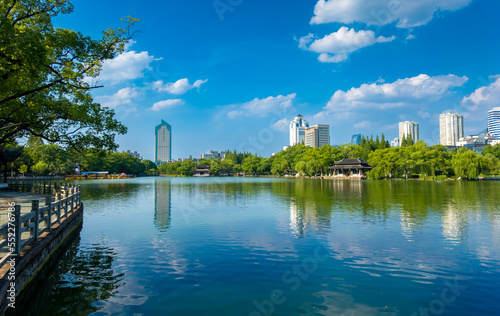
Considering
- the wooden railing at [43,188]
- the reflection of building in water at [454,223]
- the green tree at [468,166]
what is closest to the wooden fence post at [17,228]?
the wooden railing at [43,188]

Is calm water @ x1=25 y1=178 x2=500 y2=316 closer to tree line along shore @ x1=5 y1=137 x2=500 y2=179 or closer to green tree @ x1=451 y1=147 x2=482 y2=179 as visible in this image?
tree line along shore @ x1=5 y1=137 x2=500 y2=179

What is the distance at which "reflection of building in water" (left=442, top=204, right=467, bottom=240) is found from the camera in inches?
485

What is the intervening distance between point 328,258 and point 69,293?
7238 millimetres

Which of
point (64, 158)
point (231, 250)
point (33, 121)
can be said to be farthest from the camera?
point (64, 158)

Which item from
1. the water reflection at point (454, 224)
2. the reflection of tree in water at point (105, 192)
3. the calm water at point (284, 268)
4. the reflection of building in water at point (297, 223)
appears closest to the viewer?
the calm water at point (284, 268)

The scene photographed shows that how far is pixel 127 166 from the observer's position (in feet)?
408

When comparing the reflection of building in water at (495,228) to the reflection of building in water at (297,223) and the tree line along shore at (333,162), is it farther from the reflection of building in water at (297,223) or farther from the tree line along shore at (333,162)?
the tree line along shore at (333,162)

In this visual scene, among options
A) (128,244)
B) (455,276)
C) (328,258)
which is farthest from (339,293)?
(128,244)

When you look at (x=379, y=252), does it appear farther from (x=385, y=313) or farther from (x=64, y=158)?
(x=64, y=158)

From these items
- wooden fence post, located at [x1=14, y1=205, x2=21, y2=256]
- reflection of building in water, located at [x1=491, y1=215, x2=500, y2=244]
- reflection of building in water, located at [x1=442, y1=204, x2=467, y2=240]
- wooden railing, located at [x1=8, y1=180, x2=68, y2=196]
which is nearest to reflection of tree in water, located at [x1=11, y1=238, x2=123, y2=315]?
wooden fence post, located at [x1=14, y1=205, x2=21, y2=256]

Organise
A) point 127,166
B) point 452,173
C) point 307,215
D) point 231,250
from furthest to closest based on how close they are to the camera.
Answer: point 127,166, point 452,173, point 307,215, point 231,250

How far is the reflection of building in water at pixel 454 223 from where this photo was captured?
12328 mm

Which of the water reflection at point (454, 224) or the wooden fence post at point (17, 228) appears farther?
the water reflection at point (454, 224)

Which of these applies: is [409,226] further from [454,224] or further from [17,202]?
[17,202]
